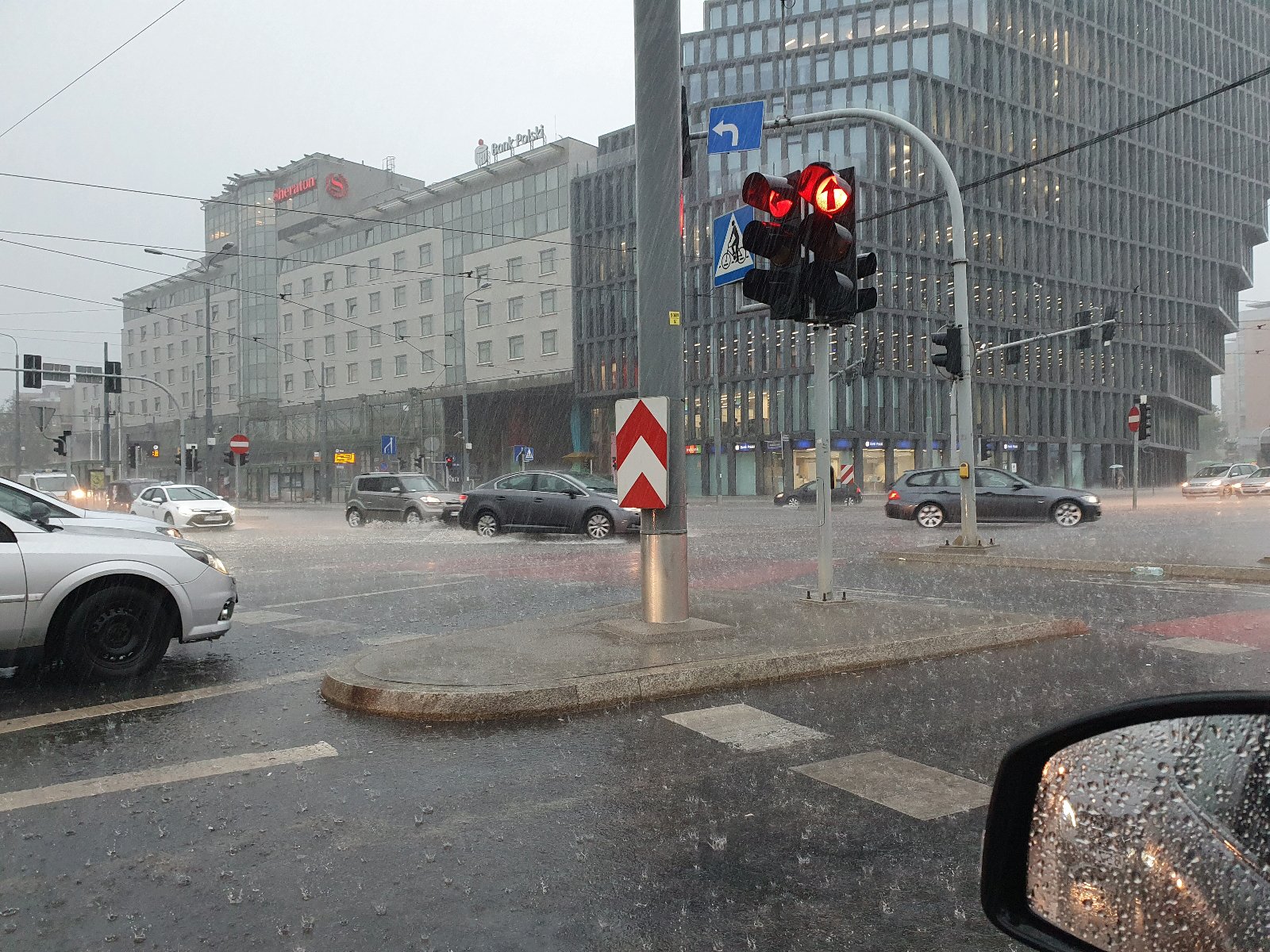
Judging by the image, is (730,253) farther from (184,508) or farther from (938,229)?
(938,229)

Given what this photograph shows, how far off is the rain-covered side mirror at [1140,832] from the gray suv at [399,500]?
25872mm

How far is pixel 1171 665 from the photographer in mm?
6848

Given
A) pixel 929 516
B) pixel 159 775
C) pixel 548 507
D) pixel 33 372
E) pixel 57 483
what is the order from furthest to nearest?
1. pixel 57 483
2. pixel 33 372
3. pixel 929 516
4. pixel 548 507
5. pixel 159 775

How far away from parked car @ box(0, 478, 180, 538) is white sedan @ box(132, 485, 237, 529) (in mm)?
22046

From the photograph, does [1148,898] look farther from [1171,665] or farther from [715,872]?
[1171,665]

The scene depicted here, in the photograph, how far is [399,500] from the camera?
28203mm

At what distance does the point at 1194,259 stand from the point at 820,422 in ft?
256

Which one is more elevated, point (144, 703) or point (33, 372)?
point (33, 372)

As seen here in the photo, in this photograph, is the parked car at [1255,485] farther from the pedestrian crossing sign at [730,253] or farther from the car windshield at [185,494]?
the pedestrian crossing sign at [730,253]

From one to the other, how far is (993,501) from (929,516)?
1.58 m

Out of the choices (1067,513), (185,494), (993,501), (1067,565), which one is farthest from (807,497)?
(1067,565)

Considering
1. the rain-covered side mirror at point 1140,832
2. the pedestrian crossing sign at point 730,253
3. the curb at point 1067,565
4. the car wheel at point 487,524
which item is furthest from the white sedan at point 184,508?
the rain-covered side mirror at point 1140,832

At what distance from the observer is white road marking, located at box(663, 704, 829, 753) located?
5.01m

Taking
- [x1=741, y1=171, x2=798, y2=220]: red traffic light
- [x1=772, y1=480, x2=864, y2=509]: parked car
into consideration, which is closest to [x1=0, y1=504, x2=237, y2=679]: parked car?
[x1=741, y1=171, x2=798, y2=220]: red traffic light
